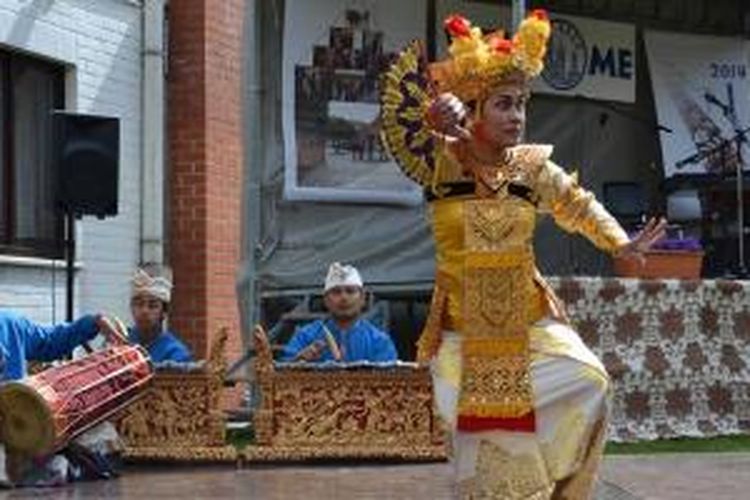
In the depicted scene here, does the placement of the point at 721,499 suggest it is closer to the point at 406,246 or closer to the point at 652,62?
the point at 406,246

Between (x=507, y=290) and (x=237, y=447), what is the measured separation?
539 centimetres

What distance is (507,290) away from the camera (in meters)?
5.38

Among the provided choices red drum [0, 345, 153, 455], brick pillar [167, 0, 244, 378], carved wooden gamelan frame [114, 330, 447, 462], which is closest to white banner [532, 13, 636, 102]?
brick pillar [167, 0, 244, 378]

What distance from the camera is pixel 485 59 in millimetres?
5414

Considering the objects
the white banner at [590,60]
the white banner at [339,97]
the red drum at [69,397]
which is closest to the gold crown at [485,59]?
the red drum at [69,397]

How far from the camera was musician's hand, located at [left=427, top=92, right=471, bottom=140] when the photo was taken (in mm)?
5285

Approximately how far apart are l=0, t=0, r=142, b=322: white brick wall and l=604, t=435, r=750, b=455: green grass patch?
4310mm

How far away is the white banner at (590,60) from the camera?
1492cm

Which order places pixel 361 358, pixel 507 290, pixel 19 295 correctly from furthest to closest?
pixel 19 295 < pixel 361 358 < pixel 507 290

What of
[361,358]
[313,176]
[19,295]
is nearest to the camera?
[361,358]

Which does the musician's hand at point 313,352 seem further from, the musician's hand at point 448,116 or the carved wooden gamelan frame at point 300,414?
the musician's hand at point 448,116

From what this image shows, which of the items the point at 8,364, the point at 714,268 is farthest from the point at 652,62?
the point at 8,364

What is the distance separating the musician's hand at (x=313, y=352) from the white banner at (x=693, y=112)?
253 inches

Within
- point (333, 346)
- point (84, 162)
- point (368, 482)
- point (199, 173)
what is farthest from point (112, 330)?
point (199, 173)
